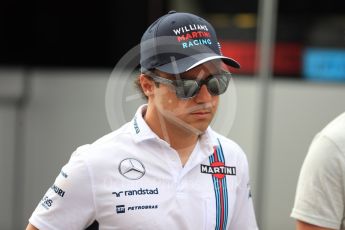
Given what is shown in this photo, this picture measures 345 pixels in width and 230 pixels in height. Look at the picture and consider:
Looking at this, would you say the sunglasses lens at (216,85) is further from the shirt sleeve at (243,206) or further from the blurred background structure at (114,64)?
the blurred background structure at (114,64)

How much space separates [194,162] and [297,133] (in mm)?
3643

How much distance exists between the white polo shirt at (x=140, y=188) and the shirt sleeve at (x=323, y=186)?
11.5 inches

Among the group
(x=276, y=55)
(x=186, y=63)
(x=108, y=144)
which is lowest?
(x=276, y=55)

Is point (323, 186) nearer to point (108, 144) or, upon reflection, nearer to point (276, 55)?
point (108, 144)

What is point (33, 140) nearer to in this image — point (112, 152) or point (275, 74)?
point (275, 74)

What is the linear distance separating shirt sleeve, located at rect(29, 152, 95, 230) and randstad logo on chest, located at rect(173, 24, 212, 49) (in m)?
0.56

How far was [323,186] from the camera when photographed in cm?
322

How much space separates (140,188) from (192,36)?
0.57 m

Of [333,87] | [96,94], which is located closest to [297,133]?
[333,87]

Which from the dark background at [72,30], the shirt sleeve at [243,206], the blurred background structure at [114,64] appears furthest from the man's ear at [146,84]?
the dark background at [72,30]

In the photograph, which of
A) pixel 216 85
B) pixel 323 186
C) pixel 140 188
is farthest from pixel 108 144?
pixel 323 186

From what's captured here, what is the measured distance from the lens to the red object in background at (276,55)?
673cm

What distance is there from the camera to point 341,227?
3305 millimetres

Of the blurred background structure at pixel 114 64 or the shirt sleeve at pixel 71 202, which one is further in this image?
the blurred background structure at pixel 114 64
